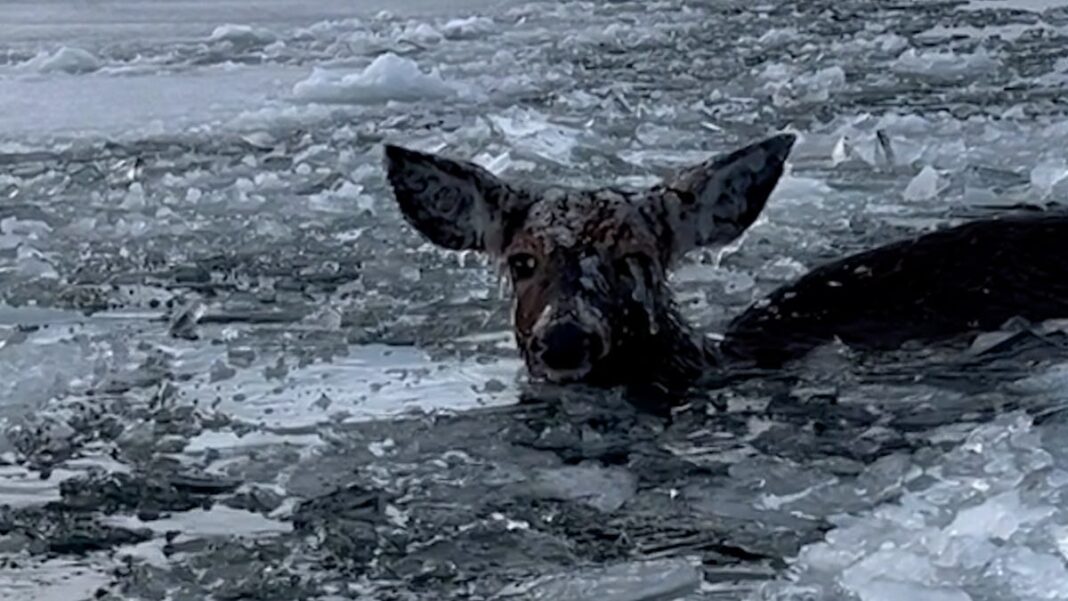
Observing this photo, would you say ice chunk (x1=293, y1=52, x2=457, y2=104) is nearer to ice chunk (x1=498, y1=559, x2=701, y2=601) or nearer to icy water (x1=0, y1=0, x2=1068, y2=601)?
icy water (x1=0, y1=0, x2=1068, y2=601)

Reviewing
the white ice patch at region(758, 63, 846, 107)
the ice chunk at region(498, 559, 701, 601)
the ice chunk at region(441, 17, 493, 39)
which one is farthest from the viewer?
the ice chunk at region(441, 17, 493, 39)

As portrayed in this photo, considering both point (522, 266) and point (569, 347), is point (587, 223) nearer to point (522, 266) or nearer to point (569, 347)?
point (522, 266)

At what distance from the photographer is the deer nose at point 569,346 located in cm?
501

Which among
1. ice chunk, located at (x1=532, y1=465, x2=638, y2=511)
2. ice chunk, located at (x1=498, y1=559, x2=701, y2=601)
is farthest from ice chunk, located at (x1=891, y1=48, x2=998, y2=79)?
ice chunk, located at (x1=498, y1=559, x2=701, y2=601)

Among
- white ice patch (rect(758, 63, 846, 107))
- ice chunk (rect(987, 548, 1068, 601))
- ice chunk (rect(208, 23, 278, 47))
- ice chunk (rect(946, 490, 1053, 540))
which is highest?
ice chunk (rect(987, 548, 1068, 601))

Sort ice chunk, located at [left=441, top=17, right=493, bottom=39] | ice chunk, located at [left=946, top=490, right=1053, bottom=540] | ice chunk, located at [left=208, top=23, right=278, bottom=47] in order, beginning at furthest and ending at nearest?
ice chunk, located at [left=441, top=17, right=493, bottom=39], ice chunk, located at [left=208, top=23, right=278, bottom=47], ice chunk, located at [left=946, top=490, right=1053, bottom=540]

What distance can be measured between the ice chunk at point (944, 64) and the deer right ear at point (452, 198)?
24.9ft

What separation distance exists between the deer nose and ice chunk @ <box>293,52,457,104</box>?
7.61 metres

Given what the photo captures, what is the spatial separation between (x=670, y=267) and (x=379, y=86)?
24.2 ft

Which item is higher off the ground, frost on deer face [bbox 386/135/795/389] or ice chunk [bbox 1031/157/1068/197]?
frost on deer face [bbox 386/135/795/389]

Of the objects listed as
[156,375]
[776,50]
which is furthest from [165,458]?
[776,50]

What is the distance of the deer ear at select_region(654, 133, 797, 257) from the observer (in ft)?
18.2

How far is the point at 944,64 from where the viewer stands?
13.1 metres

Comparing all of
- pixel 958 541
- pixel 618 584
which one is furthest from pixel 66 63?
pixel 958 541
